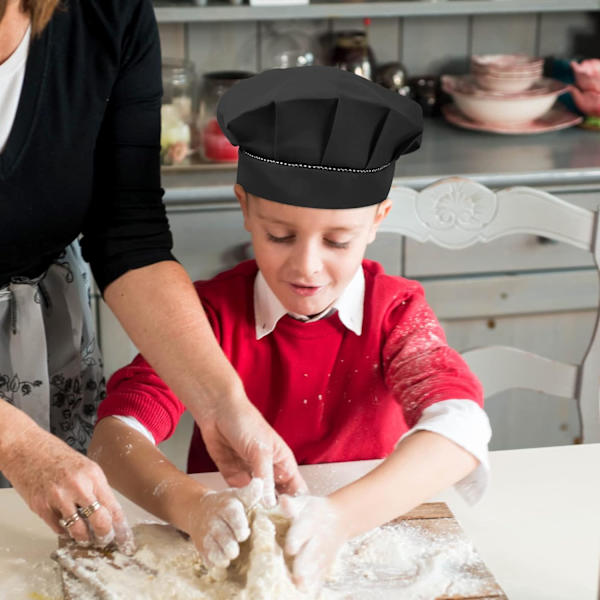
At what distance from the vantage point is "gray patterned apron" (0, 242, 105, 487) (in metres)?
1.37

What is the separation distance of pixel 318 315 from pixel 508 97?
4.27 ft

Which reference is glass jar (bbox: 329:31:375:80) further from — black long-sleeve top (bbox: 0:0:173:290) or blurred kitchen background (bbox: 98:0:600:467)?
black long-sleeve top (bbox: 0:0:173:290)

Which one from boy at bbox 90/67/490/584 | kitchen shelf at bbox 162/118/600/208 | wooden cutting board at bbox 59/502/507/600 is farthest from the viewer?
kitchen shelf at bbox 162/118/600/208

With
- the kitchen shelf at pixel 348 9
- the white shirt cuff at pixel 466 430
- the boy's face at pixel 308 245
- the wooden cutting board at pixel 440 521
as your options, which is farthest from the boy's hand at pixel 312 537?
the kitchen shelf at pixel 348 9

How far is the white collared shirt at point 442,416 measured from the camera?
45.3 inches

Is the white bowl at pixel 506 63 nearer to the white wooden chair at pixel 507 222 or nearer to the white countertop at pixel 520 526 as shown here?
the white wooden chair at pixel 507 222

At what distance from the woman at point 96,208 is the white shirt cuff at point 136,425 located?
0.08 meters

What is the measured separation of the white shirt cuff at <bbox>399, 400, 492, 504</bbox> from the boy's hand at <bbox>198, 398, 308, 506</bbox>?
18 centimetres

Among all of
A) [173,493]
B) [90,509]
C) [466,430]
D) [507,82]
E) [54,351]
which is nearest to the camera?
[90,509]

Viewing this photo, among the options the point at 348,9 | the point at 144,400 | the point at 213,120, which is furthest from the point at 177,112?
the point at 144,400

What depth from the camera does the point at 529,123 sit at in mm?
2471

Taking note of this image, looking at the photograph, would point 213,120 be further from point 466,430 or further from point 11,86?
point 466,430

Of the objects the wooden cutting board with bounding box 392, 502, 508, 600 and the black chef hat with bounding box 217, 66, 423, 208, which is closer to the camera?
the wooden cutting board with bounding box 392, 502, 508, 600

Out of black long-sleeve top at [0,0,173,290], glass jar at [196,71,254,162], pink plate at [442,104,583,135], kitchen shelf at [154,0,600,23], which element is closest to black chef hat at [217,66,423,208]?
black long-sleeve top at [0,0,173,290]
